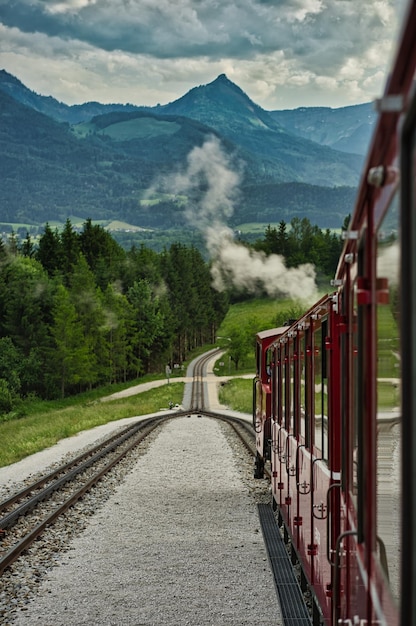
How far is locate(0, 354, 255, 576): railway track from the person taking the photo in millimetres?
12641

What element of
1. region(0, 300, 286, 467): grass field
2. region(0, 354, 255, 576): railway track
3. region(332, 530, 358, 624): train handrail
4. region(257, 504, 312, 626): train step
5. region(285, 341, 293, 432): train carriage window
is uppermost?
region(285, 341, 293, 432): train carriage window

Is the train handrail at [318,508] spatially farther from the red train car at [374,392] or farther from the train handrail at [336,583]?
the train handrail at [336,583]

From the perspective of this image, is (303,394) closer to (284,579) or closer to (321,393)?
(321,393)

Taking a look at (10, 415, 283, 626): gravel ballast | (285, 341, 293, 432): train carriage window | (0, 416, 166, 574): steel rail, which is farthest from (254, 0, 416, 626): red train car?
(0, 416, 166, 574): steel rail

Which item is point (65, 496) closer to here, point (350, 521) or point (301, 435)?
point (301, 435)

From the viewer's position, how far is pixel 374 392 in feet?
11.4

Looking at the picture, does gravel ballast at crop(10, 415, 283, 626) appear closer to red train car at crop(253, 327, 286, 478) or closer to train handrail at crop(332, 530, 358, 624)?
red train car at crop(253, 327, 286, 478)

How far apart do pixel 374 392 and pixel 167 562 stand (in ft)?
26.9

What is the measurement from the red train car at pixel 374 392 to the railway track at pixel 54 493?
567cm

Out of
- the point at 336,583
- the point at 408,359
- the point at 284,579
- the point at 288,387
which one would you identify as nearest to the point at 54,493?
the point at 284,579

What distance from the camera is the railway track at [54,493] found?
12.6 m

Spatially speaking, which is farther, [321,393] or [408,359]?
[321,393]

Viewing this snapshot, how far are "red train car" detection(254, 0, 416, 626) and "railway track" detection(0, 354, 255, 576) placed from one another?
5.67 meters

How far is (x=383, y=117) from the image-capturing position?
99.4 inches
